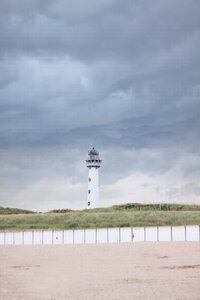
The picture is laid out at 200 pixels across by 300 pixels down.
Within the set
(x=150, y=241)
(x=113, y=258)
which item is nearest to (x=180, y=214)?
(x=150, y=241)

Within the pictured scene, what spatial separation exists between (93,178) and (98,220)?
2211 cm

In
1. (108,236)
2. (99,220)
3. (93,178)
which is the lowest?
(108,236)

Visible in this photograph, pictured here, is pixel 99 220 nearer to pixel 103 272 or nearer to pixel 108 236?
pixel 108 236

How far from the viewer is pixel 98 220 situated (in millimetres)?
68188

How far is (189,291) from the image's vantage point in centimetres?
1927

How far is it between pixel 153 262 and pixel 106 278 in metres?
5.84

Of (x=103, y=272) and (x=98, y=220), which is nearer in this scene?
(x=103, y=272)

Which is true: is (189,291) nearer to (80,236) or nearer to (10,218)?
(80,236)

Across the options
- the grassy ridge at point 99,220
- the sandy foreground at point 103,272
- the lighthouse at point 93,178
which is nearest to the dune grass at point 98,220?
the grassy ridge at point 99,220

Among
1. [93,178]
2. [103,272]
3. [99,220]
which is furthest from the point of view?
[93,178]

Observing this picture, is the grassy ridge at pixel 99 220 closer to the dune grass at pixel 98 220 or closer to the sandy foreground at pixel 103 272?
the dune grass at pixel 98 220

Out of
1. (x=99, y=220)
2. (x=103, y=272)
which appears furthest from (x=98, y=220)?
(x=103, y=272)

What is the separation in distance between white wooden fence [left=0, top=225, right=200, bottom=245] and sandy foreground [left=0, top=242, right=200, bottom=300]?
3.34 meters

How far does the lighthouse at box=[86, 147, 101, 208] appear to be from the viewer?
89.0 m
